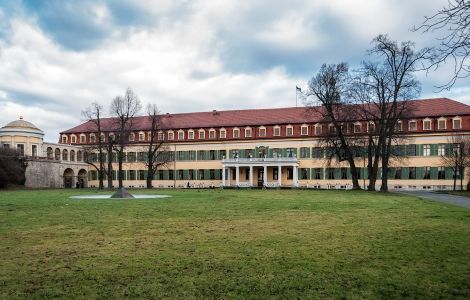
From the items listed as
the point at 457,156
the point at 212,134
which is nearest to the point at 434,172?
the point at 457,156

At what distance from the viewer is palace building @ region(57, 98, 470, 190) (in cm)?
5841

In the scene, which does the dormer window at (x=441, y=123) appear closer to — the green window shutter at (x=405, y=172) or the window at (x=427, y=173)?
the window at (x=427, y=173)

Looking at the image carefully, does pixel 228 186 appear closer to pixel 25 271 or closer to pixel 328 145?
pixel 328 145

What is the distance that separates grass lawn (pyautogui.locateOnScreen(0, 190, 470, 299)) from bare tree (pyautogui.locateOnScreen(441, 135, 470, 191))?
131 feet

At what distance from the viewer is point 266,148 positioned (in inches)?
2702

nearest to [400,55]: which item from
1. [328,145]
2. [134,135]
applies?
[328,145]

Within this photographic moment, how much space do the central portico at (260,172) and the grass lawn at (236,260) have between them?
50.7 metres

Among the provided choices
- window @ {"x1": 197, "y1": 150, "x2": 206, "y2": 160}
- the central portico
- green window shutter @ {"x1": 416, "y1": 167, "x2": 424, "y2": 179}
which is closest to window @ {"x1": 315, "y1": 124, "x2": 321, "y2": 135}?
the central portico

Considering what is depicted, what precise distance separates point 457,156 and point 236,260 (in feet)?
164

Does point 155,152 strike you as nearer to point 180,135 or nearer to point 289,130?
point 180,135

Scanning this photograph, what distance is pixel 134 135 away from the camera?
77.0 meters

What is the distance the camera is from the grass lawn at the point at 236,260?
6.52 m

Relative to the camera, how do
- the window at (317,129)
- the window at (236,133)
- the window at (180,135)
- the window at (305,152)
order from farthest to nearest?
the window at (180,135) → the window at (236,133) → the window at (305,152) → the window at (317,129)

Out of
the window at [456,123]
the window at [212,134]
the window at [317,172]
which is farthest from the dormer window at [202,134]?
the window at [456,123]
